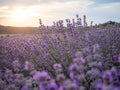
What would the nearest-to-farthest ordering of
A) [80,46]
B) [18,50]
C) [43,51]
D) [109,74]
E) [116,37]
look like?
[109,74] < [80,46] < [43,51] < [116,37] < [18,50]

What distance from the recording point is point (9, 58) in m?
5.65

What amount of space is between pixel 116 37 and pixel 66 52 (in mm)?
1204

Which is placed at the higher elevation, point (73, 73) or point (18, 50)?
point (73, 73)

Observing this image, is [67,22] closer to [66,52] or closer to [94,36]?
[94,36]

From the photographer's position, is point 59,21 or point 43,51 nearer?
point 43,51

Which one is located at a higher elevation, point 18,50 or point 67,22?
point 67,22

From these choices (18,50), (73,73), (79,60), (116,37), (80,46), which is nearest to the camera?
(73,73)

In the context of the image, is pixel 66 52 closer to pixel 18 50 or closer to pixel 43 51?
pixel 43 51

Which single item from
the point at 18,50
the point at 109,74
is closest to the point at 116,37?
the point at 18,50

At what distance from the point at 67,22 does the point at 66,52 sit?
37.8 inches

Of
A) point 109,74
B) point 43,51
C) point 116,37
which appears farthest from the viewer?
point 116,37

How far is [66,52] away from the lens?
495 centimetres

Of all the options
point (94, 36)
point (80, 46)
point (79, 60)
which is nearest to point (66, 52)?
point (80, 46)

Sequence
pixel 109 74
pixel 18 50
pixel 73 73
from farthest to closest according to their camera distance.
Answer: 1. pixel 18 50
2. pixel 73 73
3. pixel 109 74
